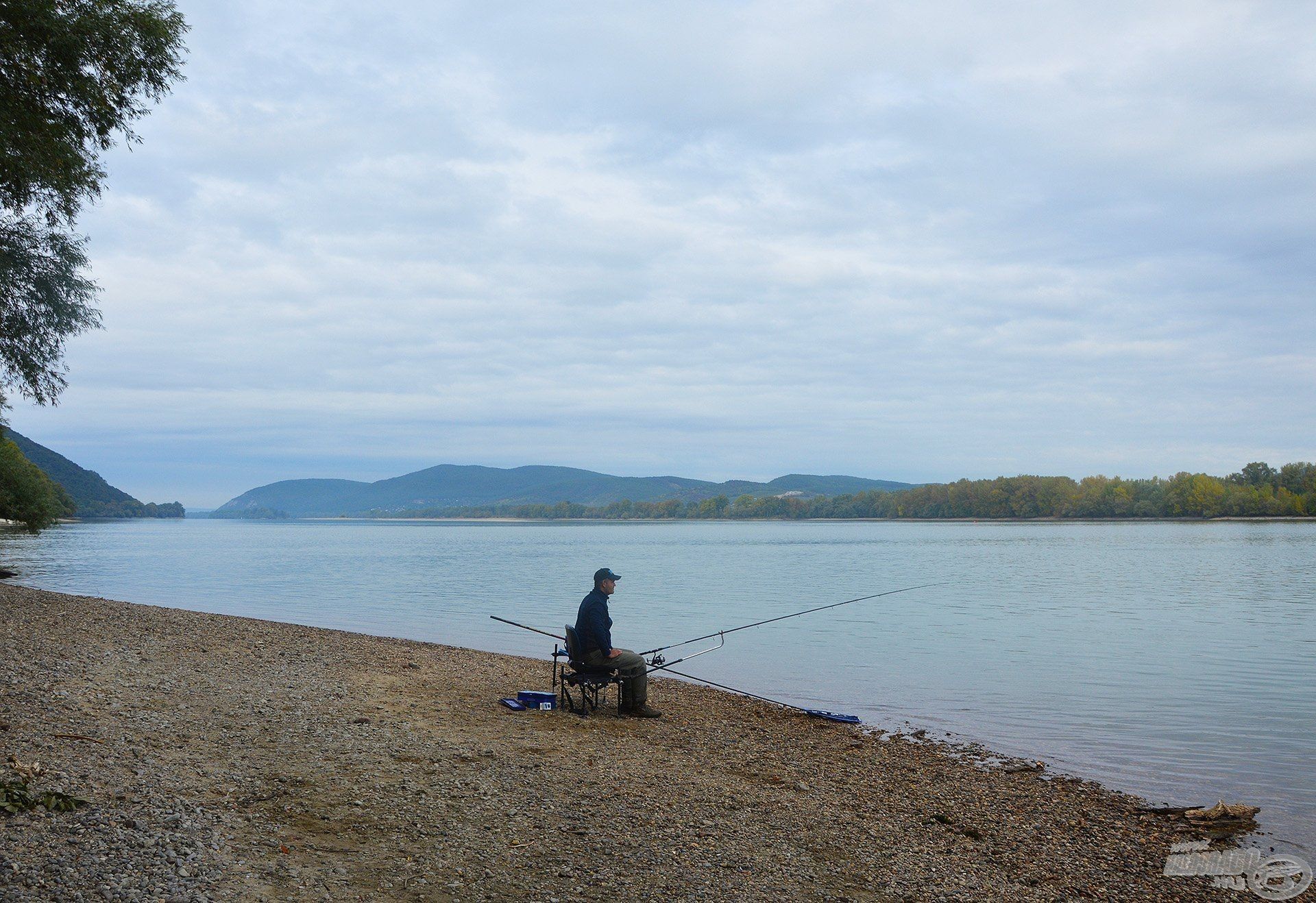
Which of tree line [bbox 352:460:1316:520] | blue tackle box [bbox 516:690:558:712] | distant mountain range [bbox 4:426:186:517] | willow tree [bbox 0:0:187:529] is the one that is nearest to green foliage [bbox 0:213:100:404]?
willow tree [bbox 0:0:187:529]

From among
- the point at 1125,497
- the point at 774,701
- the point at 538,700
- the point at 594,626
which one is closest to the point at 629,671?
the point at 594,626

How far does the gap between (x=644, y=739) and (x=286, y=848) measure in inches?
198

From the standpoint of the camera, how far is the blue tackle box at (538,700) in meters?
11.0

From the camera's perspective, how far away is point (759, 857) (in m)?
6.14

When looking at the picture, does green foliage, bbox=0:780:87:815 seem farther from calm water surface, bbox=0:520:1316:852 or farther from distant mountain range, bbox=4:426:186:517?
distant mountain range, bbox=4:426:186:517

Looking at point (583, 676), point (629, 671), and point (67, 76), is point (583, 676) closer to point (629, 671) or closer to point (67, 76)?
point (629, 671)

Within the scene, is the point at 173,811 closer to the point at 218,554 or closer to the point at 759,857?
the point at 759,857

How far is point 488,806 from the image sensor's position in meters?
6.63

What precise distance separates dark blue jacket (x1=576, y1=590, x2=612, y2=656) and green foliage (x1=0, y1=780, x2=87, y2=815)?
565 centimetres

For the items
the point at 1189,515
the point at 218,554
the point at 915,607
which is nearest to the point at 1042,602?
the point at 915,607

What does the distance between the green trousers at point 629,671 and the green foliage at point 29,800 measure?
19.0 ft

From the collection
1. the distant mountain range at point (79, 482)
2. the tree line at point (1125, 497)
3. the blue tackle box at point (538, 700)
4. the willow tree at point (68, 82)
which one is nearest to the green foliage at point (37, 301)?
the willow tree at point (68, 82)

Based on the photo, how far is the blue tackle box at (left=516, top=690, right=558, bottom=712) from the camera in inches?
434

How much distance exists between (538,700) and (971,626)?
53.6 feet
